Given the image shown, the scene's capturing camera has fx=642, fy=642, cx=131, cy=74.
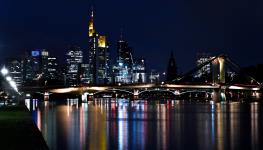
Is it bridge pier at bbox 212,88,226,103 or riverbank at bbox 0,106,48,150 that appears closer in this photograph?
riverbank at bbox 0,106,48,150

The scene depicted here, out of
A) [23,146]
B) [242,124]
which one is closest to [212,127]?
[242,124]

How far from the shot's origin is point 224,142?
41.4 metres

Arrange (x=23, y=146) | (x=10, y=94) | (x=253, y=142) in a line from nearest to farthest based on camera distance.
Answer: (x=23, y=146)
(x=253, y=142)
(x=10, y=94)

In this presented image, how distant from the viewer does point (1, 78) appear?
342 feet

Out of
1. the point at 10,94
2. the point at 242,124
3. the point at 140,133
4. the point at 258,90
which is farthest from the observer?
the point at 258,90

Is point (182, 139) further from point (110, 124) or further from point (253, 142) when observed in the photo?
point (110, 124)

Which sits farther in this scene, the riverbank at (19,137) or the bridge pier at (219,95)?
the bridge pier at (219,95)

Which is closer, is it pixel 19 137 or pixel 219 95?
pixel 19 137

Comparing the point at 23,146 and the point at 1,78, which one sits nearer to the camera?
the point at 23,146

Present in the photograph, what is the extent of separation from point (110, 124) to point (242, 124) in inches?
486

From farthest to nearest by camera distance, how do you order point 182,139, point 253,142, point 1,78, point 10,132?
point 1,78 → point 182,139 → point 253,142 → point 10,132

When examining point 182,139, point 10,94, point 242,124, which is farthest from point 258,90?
point 182,139

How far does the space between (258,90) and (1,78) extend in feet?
179

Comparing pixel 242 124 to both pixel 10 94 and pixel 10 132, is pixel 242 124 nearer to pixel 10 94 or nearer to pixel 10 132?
pixel 10 132
